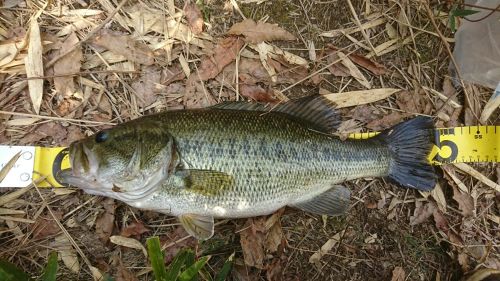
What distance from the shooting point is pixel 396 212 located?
3.97 meters

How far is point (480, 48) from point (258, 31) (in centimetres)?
206

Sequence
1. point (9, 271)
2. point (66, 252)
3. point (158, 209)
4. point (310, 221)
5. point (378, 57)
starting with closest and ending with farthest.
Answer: point (9, 271), point (158, 209), point (66, 252), point (310, 221), point (378, 57)

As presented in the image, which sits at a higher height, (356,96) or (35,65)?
(35,65)

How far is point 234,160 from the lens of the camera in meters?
3.15

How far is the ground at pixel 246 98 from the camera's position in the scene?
3.61 meters

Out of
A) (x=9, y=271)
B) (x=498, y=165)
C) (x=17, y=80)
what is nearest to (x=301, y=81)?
(x=498, y=165)

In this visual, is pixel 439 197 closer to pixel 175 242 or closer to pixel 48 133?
pixel 175 242

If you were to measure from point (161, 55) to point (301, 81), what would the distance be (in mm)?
1296

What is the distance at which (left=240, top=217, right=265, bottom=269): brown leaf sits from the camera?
357cm

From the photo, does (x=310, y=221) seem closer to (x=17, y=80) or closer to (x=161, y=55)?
(x=161, y=55)

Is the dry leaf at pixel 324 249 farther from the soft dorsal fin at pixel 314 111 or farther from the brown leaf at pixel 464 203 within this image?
the brown leaf at pixel 464 203

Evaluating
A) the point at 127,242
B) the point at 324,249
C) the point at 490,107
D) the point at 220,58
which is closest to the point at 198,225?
the point at 127,242

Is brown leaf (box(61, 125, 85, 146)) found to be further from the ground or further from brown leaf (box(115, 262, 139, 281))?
brown leaf (box(115, 262, 139, 281))

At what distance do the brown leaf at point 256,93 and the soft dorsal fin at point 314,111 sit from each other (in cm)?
25
